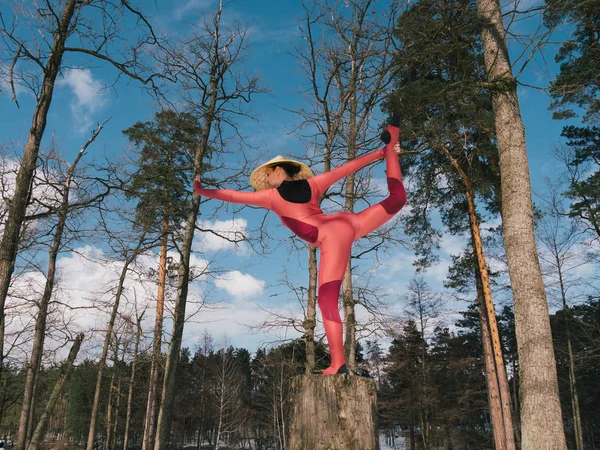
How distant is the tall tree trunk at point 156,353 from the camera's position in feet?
37.0

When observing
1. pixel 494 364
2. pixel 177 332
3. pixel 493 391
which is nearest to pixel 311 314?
pixel 177 332

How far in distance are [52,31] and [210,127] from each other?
183 inches

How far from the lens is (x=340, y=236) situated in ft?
12.4

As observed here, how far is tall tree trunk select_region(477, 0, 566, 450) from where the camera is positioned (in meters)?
4.65

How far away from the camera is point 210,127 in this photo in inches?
412

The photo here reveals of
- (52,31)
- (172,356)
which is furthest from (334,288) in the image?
(172,356)

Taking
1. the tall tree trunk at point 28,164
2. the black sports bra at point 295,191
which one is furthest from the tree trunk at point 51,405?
the black sports bra at point 295,191

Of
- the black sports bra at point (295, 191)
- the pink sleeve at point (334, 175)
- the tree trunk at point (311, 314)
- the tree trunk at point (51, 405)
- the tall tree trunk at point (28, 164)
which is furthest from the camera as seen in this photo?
the tree trunk at point (51, 405)

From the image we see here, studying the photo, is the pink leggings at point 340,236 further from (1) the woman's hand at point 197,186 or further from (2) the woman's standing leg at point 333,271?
(1) the woman's hand at point 197,186

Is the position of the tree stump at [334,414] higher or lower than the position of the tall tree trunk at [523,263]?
lower

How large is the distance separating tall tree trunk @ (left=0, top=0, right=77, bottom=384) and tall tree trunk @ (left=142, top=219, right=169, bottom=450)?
160 inches

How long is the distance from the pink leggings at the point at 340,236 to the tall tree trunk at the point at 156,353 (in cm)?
647

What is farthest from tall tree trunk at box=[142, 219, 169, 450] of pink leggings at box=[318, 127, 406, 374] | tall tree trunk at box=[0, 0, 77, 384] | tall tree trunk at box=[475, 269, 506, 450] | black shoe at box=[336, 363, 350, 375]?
tall tree trunk at box=[475, 269, 506, 450]

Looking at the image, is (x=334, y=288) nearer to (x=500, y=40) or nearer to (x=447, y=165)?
(x=500, y=40)
